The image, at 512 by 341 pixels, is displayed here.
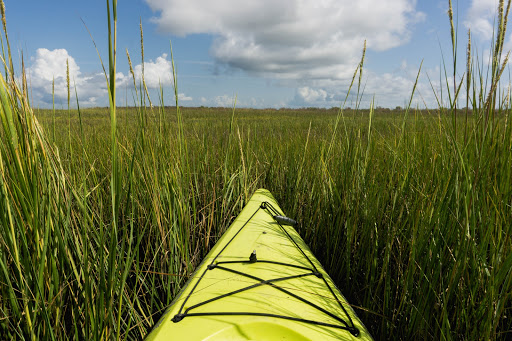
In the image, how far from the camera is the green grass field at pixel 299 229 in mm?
879

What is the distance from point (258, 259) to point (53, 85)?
128cm

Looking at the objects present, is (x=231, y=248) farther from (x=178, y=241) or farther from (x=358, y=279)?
(x=358, y=279)

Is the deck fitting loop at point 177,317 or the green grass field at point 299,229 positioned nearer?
the green grass field at point 299,229

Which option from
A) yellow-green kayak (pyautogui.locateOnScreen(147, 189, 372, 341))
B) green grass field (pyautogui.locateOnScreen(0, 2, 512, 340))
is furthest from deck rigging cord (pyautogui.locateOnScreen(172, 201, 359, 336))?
green grass field (pyautogui.locateOnScreen(0, 2, 512, 340))

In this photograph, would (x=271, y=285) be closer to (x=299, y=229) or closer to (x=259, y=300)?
(x=259, y=300)

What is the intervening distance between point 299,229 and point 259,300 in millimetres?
1286

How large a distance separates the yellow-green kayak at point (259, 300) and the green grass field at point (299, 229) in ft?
0.41

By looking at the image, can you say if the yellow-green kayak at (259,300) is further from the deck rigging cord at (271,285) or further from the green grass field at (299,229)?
the green grass field at (299,229)

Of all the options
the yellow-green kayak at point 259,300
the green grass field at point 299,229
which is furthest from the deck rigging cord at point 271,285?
the green grass field at point 299,229

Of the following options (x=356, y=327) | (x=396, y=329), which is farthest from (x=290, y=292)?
(x=396, y=329)

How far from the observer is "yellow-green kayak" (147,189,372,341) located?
1073 millimetres

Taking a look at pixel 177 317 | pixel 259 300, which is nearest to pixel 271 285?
pixel 259 300

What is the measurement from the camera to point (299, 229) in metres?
2.46

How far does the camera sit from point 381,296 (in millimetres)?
1516
